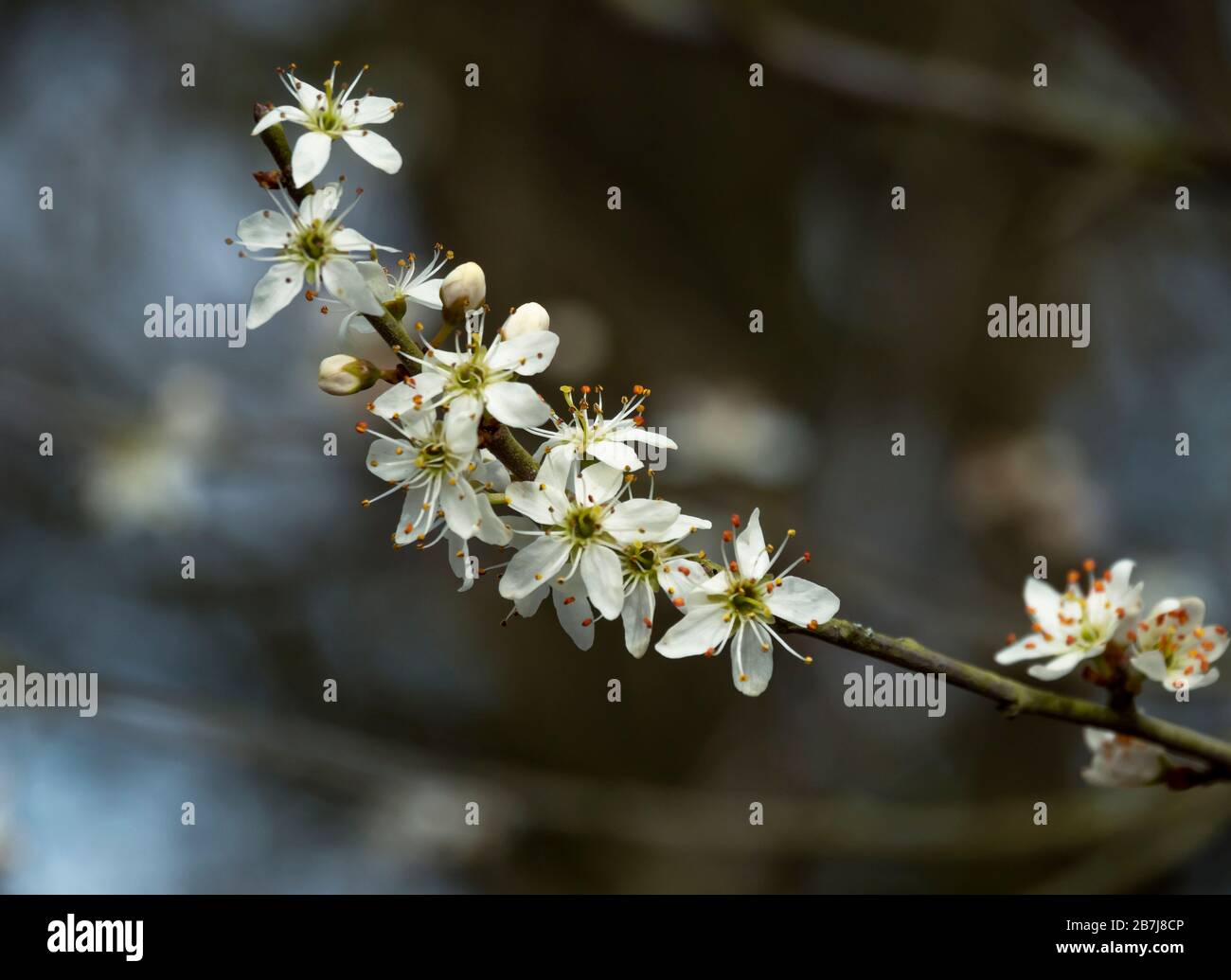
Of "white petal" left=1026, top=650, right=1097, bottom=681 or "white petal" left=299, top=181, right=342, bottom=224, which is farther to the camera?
"white petal" left=1026, top=650, right=1097, bottom=681

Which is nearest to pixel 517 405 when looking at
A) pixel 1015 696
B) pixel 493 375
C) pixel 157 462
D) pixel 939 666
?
pixel 493 375

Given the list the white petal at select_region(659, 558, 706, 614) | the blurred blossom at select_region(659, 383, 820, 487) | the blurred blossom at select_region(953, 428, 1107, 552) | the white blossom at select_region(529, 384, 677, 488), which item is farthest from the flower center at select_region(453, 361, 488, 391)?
the blurred blossom at select_region(953, 428, 1107, 552)

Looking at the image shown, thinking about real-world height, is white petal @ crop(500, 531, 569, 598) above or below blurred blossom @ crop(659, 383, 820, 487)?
below

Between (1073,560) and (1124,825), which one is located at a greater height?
(1073,560)

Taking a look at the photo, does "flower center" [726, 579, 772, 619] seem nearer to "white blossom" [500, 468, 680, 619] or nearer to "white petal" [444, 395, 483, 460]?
"white blossom" [500, 468, 680, 619]

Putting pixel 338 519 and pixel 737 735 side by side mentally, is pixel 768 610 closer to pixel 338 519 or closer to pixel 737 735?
pixel 737 735

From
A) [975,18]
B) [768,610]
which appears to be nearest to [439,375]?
[768,610]

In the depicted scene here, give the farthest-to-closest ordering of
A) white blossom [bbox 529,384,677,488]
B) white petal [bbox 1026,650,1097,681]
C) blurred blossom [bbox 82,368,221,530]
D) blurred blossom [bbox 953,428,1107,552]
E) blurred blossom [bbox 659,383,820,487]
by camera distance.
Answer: blurred blossom [bbox 659,383,820,487] < blurred blossom [bbox 953,428,1107,552] < blurred blossom [bbox 82,368,221,530] < white petal [bbox 1026,650,1097,681] < white blossom [bbox 529,384,677,488]
